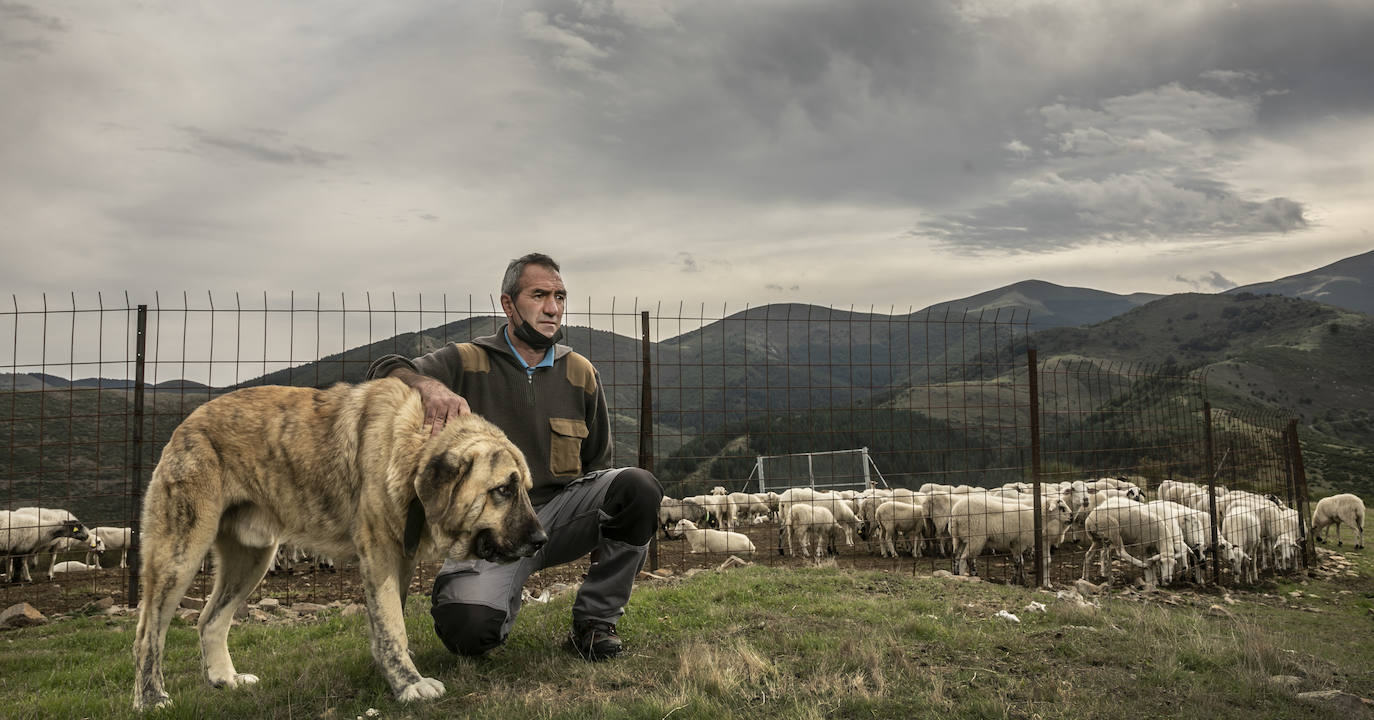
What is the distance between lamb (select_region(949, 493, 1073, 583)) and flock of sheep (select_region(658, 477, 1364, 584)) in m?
0.02

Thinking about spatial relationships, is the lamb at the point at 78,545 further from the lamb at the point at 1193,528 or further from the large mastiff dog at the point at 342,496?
the lamb at the point at 1193,528

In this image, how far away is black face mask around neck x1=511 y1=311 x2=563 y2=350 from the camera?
15.2 feet

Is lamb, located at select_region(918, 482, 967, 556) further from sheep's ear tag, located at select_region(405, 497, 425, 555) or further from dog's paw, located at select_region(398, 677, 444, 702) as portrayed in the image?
sheep's ear tag, located at select_region(405, 497, 425, 555)

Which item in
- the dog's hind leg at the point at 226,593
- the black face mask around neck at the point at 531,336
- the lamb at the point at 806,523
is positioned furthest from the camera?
the lamb at the point at 806,523

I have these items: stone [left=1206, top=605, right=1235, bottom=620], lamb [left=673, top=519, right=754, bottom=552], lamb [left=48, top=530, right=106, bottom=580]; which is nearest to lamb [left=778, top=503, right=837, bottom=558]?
lamb [left=673, top=519, right=754, bottom=552]

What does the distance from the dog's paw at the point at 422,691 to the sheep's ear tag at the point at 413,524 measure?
62 cm

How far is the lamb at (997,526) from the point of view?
38.6ft

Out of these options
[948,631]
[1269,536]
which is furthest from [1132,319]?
[948,631]

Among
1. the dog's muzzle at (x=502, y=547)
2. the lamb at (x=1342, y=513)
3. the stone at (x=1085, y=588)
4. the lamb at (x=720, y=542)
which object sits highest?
the dog's muzzle at (x=502, y=547)

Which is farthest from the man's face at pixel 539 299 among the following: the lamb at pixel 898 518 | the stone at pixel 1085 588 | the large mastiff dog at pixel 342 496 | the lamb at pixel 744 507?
the lamb at pixel 744 507

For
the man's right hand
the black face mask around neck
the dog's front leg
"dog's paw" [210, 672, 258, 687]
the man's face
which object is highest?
the man's face

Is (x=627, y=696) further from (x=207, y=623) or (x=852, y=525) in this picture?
(x=852, y=525)

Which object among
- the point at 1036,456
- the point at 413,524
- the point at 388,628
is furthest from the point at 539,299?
the point at 1036,456

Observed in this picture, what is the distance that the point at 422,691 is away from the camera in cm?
365
